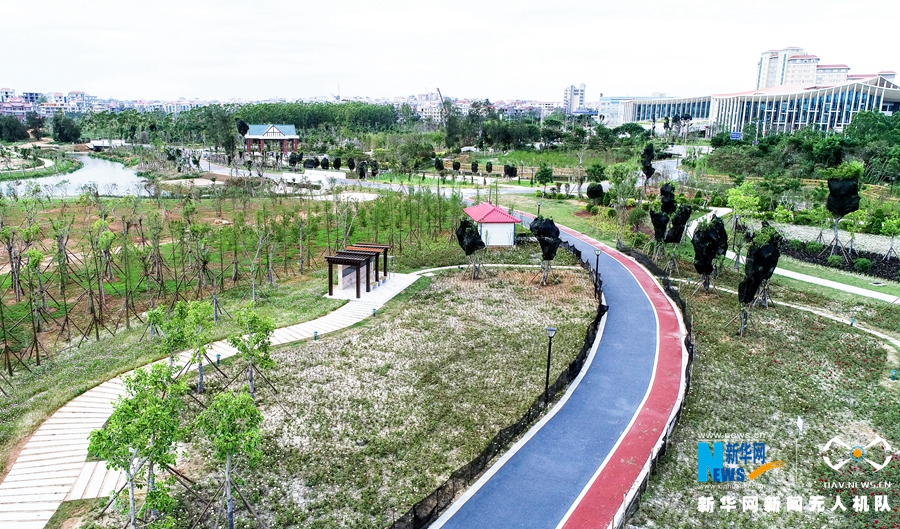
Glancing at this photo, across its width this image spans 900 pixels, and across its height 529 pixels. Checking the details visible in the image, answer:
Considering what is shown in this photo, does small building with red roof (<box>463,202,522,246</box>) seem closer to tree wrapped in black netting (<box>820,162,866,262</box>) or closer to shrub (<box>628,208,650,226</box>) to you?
shrub (<box>628,208,650,226</box>)

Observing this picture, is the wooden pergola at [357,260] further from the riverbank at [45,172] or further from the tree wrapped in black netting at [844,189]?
the riverbank at [45,172]

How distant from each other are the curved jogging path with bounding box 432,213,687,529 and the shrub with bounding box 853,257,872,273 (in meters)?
14.4

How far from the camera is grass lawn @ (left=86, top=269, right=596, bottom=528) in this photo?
39.8 ft

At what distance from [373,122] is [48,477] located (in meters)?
118

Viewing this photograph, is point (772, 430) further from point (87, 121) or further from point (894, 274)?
point (87, 121)

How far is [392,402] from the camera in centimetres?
1595

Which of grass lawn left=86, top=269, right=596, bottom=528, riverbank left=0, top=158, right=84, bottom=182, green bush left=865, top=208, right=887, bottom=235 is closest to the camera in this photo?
grass lawn left=86, top=269, right=596, bottom=528

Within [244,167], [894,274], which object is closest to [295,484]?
[894,274]

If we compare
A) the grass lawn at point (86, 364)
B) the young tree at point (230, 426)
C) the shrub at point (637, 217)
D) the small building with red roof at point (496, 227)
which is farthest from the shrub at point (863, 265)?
the young tree at point (230, 426)

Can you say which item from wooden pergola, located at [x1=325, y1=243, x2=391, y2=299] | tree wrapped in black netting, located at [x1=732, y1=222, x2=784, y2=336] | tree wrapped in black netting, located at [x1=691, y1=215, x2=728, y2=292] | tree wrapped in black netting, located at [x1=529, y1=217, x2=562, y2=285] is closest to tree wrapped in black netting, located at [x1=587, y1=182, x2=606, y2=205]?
tree wrapped in black netting, located at [x1=529, y1=217, x2=562, y2=285]

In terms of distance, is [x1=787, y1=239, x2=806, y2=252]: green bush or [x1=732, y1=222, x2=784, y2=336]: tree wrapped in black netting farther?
[x1=787, y1=239, x2=806, y2=252]: green bush

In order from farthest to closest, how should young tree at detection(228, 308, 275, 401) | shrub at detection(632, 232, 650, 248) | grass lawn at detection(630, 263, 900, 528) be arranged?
shrub at detection(632, 232, 650, 248) < young tree at detection(228, 308, 275, 401) < grass lawn at detection(630, 263, 900, 528)

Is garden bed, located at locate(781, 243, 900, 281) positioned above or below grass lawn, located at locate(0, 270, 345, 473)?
above

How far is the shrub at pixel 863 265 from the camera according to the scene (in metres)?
29.2
